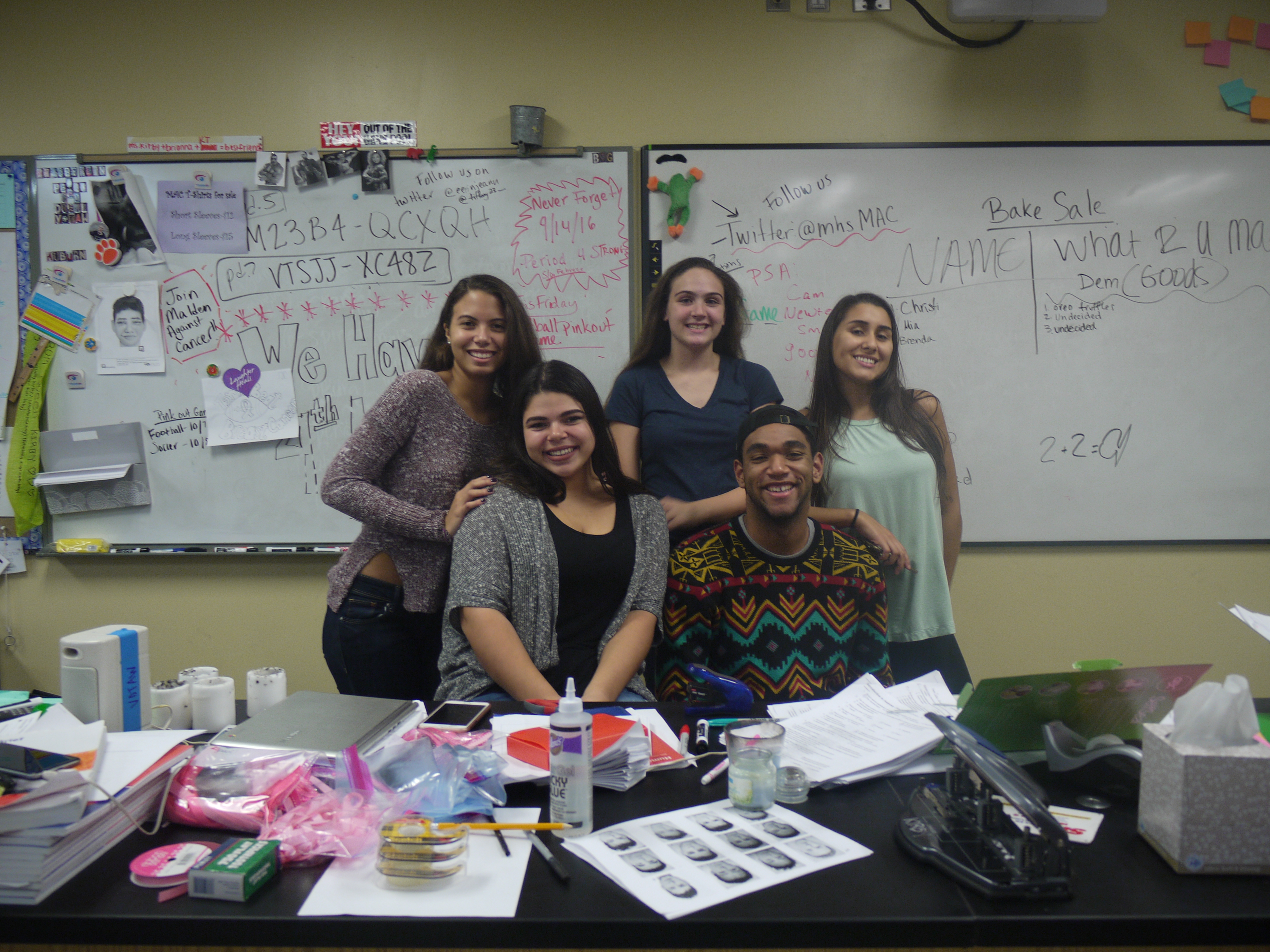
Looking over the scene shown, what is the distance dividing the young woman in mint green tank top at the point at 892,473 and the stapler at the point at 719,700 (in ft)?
2.49

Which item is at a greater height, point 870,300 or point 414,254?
point 414,254

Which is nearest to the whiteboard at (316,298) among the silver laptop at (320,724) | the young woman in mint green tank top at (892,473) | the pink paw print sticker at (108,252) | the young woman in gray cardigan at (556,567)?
the pink paw print sticker at (108,252)

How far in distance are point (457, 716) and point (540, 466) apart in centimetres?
60

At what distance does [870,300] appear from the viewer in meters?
2.27

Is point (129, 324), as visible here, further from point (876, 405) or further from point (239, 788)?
point (876, 405)

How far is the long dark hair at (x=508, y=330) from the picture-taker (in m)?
1.86

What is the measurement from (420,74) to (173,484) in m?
1.51

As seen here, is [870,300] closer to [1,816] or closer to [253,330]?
[253,330]

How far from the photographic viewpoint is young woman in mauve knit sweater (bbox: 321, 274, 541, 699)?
5.86 feet

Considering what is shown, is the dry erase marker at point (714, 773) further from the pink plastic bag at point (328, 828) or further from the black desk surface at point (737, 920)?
the pink plastic bag at point (328, 828)

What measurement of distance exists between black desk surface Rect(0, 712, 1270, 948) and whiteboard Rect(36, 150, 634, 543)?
1.81 m

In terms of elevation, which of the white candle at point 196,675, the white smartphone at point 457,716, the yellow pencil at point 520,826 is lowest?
the yellow pencil at point 520,826

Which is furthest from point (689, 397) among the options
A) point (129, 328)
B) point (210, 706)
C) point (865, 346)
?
point (129, 328)

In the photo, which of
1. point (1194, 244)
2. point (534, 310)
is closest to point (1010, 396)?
point (1194, 244)
